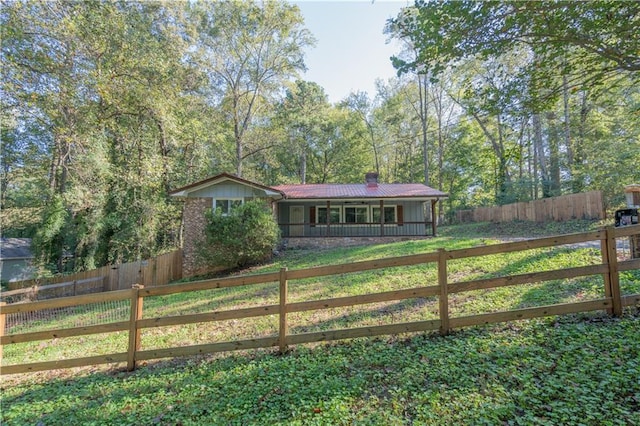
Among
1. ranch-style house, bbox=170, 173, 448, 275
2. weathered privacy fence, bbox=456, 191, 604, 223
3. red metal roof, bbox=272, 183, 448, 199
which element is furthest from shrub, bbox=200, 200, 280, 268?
weathered privacy fence, bbox=456, 191, 604, 223

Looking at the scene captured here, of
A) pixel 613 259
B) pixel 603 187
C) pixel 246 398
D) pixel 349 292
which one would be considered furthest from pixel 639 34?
pixel 603 187

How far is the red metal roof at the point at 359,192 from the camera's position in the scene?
53.7ft

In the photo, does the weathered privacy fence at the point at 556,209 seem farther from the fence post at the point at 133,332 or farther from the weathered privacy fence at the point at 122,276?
the weathered privacy fence at the point at 122,276

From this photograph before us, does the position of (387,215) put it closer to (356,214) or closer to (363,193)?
(356,214)

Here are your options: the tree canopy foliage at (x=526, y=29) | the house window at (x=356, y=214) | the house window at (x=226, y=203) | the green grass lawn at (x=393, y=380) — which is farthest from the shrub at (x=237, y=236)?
the tree canopy foliage at (x=526, y=29)

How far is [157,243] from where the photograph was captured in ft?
53.8

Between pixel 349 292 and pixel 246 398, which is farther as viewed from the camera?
pixel 349 292

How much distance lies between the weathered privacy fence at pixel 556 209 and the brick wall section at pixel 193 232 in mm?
16924

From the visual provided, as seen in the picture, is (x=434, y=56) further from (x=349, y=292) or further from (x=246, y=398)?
(x=246, y=398)

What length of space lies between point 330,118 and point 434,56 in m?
26.2

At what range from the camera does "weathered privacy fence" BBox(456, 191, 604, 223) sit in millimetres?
12555

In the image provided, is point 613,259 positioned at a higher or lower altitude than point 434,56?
lower

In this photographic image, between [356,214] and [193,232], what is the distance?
31.2 ft

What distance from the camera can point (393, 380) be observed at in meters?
3.04
